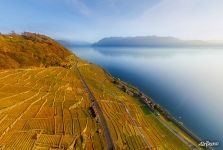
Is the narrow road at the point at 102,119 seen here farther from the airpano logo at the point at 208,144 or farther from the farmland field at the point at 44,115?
the airpano logo at the point at 208,144

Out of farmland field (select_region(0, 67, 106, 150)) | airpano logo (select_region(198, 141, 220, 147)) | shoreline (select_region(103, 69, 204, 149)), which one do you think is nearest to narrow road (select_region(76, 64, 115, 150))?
farmland field (select_region(0, 67, 106, 150))

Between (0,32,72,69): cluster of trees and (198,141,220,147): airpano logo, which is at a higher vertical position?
(0,32,72,69): cluster of trees

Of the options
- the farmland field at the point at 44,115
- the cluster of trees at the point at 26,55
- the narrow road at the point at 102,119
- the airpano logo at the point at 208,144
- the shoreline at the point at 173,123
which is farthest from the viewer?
the cluster of trees at the point at 26,55

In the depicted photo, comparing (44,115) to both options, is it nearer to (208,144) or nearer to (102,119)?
(102,119)

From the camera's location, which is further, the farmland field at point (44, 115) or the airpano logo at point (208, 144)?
the airpano logo at point (208, 144)

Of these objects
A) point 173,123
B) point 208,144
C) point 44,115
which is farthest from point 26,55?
point 208,144

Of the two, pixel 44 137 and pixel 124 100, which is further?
pixel 124 100

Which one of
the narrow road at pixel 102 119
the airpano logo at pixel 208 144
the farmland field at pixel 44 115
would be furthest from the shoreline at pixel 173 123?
the farmland field at pixel 44 115

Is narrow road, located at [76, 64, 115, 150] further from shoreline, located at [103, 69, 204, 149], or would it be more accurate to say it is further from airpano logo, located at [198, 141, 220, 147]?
airpano logo, located at [198, 141, 220, 147]

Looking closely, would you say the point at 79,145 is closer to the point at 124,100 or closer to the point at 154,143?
the point at 154,143

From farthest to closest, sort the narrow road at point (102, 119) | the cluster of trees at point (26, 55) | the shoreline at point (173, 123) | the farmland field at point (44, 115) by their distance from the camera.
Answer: the cluster of trees at point (26, 55), the shoreline at point (173, 123), the narrow road at point (102, 119), the farmland field at point (44, 115)

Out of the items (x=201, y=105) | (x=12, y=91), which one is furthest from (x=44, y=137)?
(x=201, y=105)
